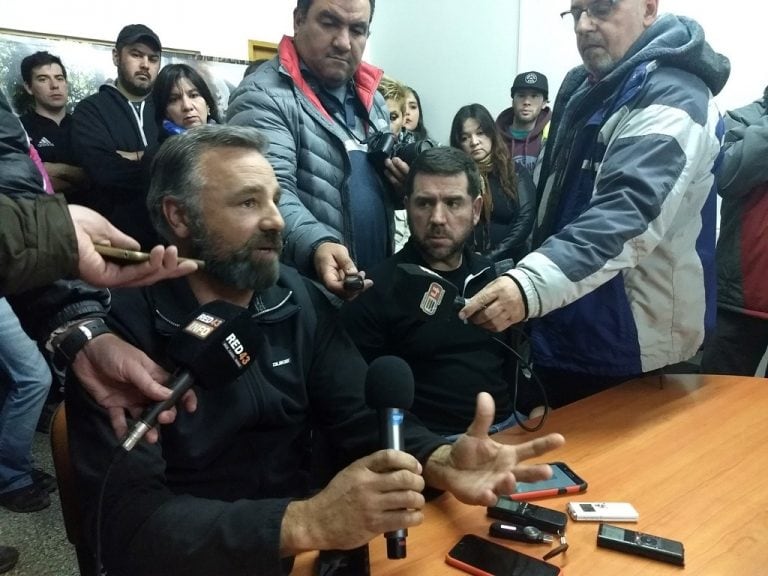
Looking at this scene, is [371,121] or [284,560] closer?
[284,560]

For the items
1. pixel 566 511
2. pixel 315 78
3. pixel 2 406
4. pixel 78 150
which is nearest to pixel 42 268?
pixel 566 511

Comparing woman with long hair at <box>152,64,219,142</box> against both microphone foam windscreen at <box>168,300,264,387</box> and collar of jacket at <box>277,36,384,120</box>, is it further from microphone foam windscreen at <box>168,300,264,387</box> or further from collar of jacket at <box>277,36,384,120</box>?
microphone foam windscreen at <box>168,300,264,387</box>

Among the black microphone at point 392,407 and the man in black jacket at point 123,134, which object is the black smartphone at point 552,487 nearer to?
the black microphone at point 392,407

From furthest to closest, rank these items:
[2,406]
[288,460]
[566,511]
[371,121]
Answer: [2,406] → [371,121] → [288,460] → [566,511]

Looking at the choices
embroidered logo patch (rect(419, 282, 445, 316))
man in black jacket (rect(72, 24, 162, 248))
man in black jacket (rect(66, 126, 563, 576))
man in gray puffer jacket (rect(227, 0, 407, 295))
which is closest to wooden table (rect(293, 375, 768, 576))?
man in black jacket (rect(66, 126, 563, 576))

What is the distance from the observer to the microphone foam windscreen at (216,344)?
941 millimetres

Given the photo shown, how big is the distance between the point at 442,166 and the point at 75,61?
9.32 feet

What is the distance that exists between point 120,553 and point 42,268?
1.64ft

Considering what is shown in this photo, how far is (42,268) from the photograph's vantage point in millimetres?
916

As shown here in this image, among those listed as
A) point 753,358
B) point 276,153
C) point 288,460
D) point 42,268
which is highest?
point 276,153

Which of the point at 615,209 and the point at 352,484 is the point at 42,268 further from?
the point at 615,209

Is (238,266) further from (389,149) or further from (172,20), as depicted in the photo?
(172,20)

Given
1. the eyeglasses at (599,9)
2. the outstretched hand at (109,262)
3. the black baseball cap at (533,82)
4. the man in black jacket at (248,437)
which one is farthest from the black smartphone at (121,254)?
the black baseball cap at (533,82)

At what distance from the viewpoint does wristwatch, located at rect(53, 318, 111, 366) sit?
3.68 feet
